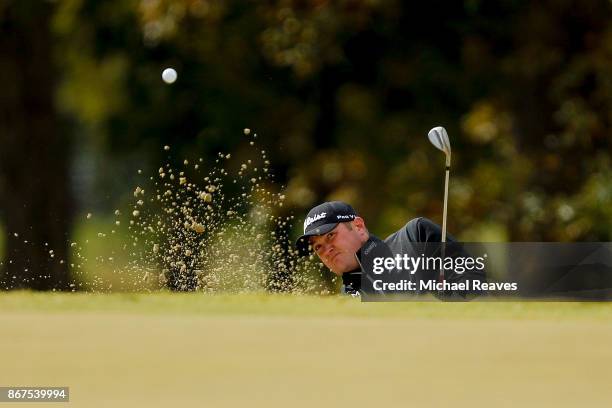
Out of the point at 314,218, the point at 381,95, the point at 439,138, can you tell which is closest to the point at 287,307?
the point at 381,95

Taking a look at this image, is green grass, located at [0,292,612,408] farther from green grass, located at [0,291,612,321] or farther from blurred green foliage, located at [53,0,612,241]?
blurred green foliage, located at [53,0,612,241]

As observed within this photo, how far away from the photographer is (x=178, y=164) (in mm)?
16609

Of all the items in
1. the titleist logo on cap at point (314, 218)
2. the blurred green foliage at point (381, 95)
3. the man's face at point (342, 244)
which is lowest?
the man's face at point (342, 244)

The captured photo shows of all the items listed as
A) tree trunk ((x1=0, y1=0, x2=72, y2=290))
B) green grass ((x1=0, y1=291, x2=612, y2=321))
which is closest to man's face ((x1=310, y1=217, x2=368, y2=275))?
green grass ((x1=0, y1=291, x2=612, y2=321))

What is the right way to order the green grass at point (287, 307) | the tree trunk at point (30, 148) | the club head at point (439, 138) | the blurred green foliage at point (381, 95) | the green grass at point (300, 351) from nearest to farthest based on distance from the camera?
the club head at point (439, 138)
the green grass at point (300, 351)
the green grass at point (287, 307)
the blurred green foliage at point (381, 95)
the tree trunk at point (30, 148)

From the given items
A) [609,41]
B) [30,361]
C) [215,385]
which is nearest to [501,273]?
[215,385]

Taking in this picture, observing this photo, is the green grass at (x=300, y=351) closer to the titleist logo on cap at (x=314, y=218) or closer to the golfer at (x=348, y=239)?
the golfer at (x=348, y=239)

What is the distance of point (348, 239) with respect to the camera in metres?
4.25

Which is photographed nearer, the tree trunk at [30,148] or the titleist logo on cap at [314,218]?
the titleist logo on cap at [314,218]

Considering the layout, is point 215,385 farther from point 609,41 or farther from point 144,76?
point 144,76

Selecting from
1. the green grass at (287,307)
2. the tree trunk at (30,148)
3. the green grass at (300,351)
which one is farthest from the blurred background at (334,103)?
the green grass at (300,351)

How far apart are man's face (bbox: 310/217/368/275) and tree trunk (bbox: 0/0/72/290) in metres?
11.9

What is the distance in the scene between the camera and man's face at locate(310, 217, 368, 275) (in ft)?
13.4

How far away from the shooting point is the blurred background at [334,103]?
1453 centimetres
